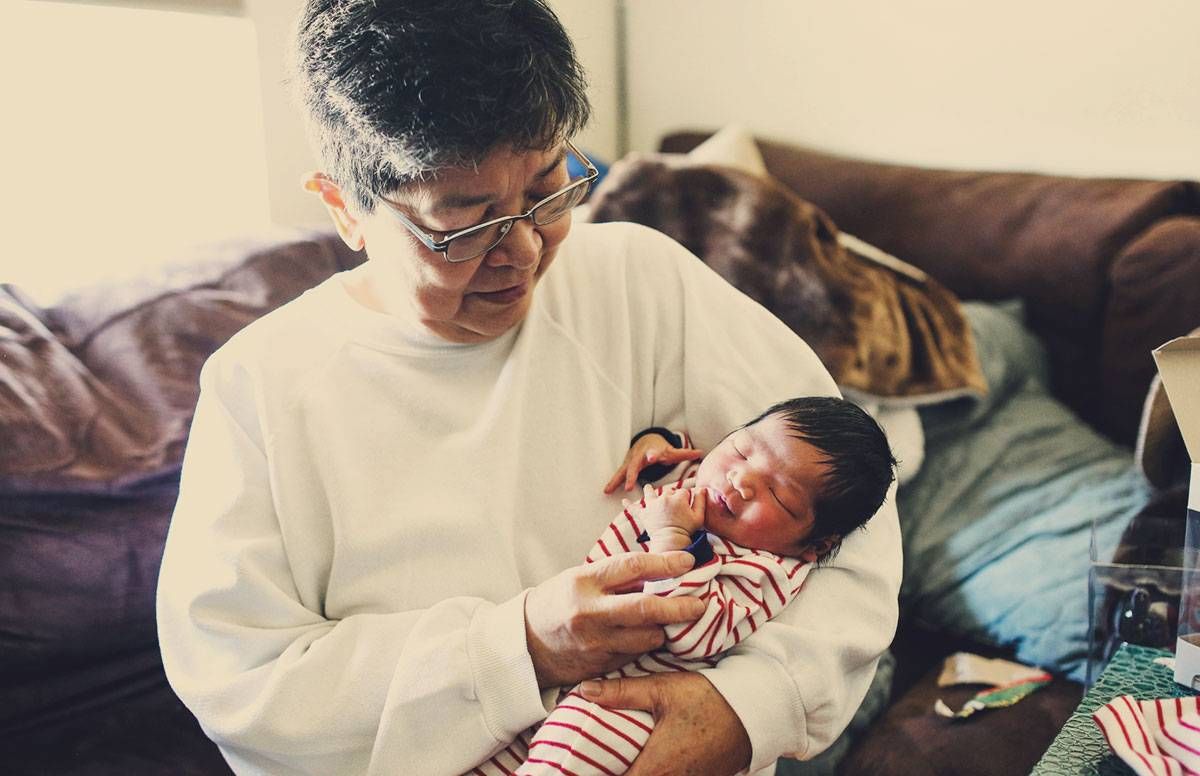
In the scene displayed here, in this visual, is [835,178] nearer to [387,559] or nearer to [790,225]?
[790,225]

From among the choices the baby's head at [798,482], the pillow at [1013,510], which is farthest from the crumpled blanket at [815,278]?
the baby's head at [798,482]

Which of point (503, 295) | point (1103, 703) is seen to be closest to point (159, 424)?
point (503, 295)

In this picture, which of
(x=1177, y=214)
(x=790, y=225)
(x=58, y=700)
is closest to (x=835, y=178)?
(x=790, y=225)

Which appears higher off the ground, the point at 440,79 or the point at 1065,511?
the point at 440,79

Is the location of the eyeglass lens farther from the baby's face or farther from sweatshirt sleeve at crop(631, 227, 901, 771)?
the baby's face

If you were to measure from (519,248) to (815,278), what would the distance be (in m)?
0.93

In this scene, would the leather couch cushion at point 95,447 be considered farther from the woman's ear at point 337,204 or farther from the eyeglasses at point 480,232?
the eyeglasses at point 480,232

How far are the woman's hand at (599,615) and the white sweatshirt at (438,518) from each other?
34 millimetres

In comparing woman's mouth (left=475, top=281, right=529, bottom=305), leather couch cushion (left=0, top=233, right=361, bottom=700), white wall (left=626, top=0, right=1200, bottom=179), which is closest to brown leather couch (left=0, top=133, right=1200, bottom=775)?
leather couch cushion (left=0, top=233, right=361, bottom=700)

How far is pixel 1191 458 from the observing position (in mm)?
1128

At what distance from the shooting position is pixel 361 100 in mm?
1139

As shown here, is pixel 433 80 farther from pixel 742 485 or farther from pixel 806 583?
pixel 806 583

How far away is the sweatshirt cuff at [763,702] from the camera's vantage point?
1.18m

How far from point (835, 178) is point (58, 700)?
6.55 feet
